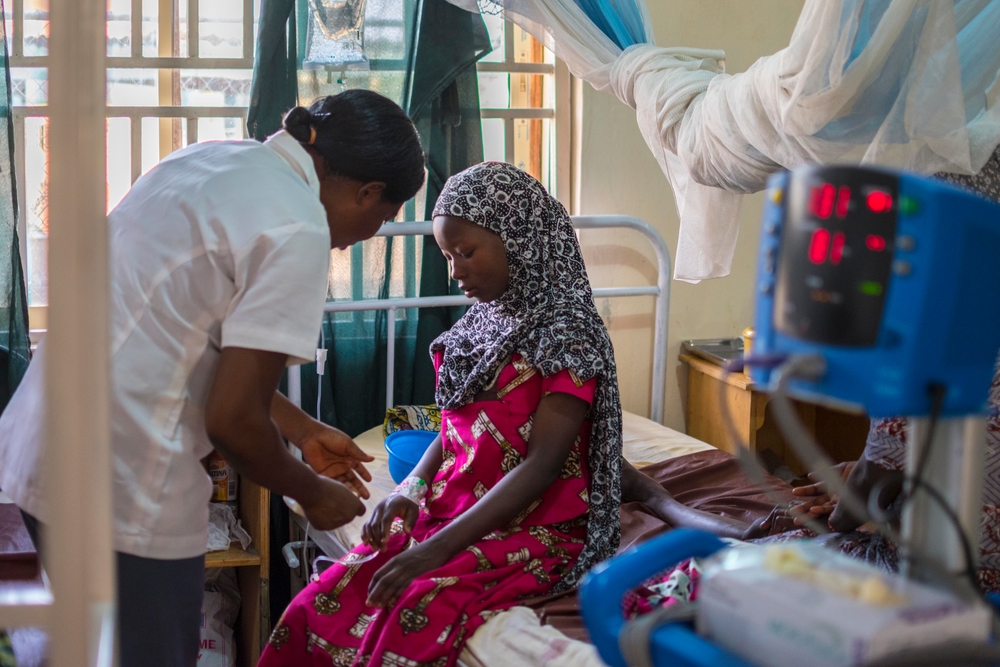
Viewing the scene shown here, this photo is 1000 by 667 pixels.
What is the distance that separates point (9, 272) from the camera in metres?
2.48

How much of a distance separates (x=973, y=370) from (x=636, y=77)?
5.03ft

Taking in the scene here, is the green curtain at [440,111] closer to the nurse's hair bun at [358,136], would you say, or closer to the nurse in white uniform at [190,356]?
the nurse's hair bun at [358,136]

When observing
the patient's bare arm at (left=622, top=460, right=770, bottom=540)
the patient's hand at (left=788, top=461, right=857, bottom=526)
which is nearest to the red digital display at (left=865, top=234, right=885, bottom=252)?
the patient's hand at (left=788, top=461, right=857, bottom=526)

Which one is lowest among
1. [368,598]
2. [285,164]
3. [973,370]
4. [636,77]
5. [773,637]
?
[368,598]

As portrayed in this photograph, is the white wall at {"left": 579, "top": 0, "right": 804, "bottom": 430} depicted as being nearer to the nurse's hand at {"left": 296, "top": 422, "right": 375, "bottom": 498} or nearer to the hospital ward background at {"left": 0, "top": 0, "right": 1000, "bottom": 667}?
the hospital ward background at {"left": 0, "top": 0, "right": 1000, "bottom": 667}

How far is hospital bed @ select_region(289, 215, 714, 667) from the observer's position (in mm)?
1674

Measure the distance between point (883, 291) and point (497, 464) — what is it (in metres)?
1.42

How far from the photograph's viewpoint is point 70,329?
653 millimetres

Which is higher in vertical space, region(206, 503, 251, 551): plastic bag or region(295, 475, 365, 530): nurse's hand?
region(295, 475, 365, 530): nurse's hand

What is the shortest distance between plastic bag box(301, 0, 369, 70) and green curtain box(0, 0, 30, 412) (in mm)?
817

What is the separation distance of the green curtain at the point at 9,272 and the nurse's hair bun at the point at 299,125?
4.33 feet

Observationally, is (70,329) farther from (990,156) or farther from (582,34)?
(582,34)

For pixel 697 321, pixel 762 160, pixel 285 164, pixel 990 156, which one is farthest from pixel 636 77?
pixel 697 321

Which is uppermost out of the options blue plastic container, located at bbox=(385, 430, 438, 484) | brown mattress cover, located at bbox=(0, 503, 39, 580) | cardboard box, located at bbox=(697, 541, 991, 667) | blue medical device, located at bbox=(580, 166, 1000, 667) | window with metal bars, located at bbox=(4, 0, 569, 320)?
→ window with metal bars, located at bbox=(4, 0, 569, 320)
